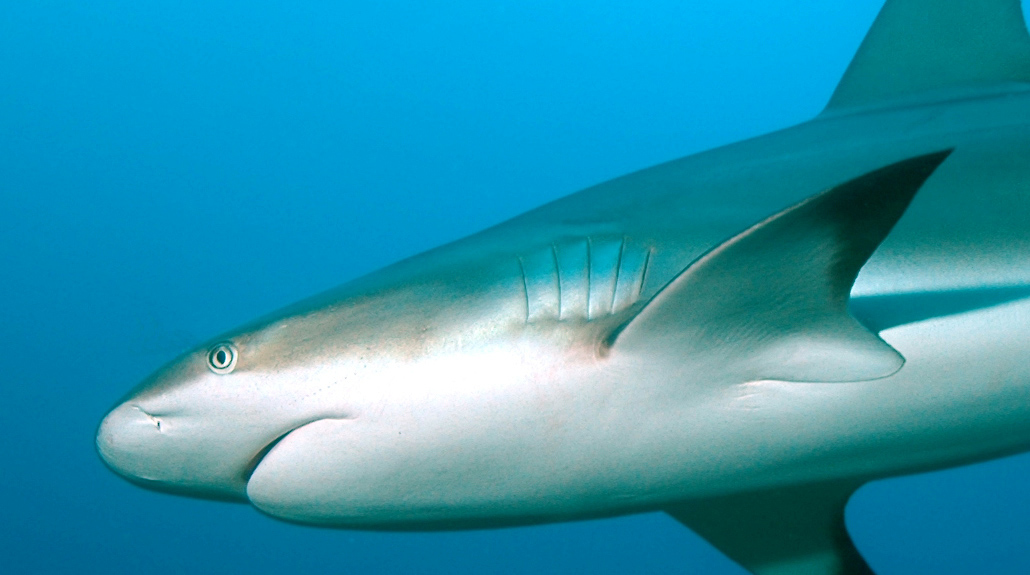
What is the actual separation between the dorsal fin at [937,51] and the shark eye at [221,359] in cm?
198

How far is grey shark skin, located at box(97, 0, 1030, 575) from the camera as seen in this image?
1121 mm

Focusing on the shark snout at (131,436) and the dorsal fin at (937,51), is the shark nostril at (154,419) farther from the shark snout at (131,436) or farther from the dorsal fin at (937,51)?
the dorsal fin at (937,51)

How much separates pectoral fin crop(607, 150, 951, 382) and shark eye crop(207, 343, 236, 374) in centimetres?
69

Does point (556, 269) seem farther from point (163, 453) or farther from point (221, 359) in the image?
point (163, 453)

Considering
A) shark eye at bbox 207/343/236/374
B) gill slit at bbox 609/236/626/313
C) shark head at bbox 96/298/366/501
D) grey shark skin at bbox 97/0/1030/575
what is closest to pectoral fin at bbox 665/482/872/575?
grey shark skin at bbox 97/0/1030/575

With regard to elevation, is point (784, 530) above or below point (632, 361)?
below

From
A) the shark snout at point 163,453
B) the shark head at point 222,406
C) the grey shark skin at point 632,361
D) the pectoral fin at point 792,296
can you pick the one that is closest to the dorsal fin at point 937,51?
the grey shark skin at point 632,361

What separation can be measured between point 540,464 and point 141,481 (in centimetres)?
79

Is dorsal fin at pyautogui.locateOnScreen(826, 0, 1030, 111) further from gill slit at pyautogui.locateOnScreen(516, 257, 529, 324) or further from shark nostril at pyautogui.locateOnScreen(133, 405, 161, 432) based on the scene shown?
shark nostril at pyautogui.locateOnScreen(133, 405, 161, 432)

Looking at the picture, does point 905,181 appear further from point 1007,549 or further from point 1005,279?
point 1007,549

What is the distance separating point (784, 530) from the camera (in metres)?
1.93

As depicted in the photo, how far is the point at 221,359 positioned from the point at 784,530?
1700 millimetres

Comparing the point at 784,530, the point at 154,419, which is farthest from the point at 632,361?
the point at 784,530

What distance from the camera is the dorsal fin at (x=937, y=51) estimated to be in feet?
6.55
